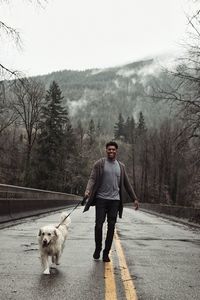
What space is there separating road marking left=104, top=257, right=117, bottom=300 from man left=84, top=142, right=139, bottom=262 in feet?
2.43

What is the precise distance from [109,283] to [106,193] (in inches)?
103

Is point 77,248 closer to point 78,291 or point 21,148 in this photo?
point 78,291

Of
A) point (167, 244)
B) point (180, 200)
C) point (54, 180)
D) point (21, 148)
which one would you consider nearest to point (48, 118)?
point (54, 180)

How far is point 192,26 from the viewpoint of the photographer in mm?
21797

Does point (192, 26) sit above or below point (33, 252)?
above

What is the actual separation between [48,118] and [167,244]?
60.7 metres

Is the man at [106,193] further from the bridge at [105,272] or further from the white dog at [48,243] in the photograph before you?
the white dog at [48,243]

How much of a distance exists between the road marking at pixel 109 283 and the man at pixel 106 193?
741 mm

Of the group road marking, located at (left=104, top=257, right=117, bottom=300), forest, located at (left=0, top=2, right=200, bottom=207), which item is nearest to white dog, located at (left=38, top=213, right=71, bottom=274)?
road marking, located at (left=104, top=257, right=117, bottom=300)

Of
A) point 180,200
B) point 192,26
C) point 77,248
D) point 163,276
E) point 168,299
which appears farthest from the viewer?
point 180,200

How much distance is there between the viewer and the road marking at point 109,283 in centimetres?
610

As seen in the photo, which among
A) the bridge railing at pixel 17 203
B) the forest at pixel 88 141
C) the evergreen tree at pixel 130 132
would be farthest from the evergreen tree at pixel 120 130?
the bridge railing at pixel 17 203

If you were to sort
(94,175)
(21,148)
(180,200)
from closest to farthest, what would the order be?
(94,175) → (180,200) → (21,148)

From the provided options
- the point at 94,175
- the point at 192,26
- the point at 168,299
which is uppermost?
the point at 192,26
